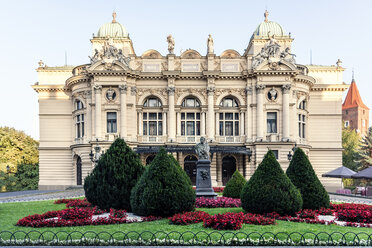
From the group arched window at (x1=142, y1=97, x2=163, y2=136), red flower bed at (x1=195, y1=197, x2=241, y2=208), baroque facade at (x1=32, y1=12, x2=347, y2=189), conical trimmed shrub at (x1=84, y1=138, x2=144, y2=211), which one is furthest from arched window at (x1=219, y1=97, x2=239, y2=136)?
conical trimmed shrub at (x1=84, y1=138, x2=144, y2=211)

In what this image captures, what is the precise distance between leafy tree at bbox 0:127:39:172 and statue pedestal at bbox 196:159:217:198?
120ft

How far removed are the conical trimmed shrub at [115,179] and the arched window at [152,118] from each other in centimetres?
2425

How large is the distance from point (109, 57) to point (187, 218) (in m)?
30.5

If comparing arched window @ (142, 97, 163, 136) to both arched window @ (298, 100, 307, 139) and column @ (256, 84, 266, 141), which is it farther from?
arched window @ (298, 100, 307, 139)

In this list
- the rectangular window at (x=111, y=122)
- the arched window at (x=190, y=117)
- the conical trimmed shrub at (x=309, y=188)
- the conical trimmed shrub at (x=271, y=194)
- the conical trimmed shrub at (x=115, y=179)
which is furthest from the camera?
the arched window at (x=190, y=117)

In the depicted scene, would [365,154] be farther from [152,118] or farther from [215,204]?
[215,204]

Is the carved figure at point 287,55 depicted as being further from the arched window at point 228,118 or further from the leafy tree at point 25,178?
the leafy tree at point 25,178

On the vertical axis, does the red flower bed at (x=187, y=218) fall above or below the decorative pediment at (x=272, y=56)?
below

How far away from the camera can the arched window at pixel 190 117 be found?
142 ft

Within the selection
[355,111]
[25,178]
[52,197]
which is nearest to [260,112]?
[52,197]

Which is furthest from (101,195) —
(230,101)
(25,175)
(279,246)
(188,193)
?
(25,175)

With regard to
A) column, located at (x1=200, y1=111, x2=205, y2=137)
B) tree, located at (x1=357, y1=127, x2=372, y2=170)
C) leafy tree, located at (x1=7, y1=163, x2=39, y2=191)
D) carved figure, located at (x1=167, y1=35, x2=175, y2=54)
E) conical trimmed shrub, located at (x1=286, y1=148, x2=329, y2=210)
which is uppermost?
carved figure, located at (x1=167, y1=35, x2=175, y2=54)

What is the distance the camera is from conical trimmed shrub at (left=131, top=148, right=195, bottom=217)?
15266mm

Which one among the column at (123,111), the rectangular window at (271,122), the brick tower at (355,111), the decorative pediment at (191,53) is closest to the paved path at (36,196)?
the column at (123,111)
